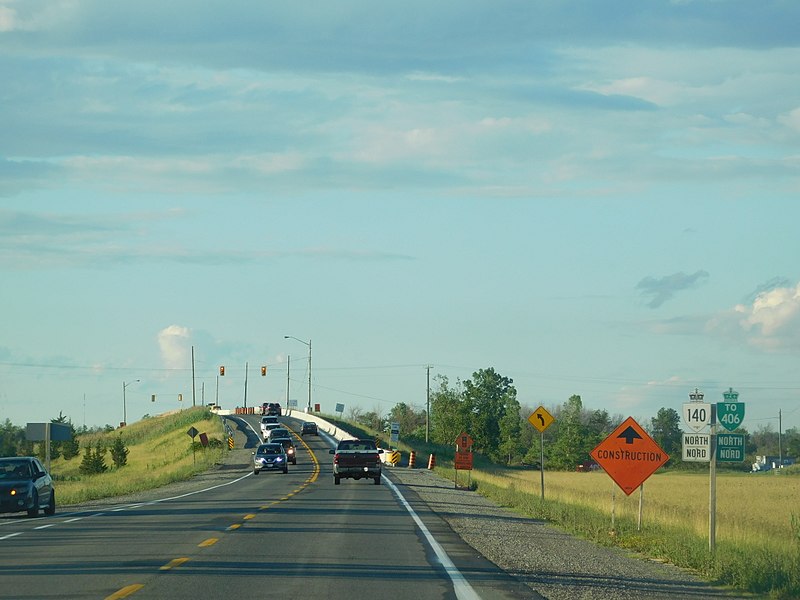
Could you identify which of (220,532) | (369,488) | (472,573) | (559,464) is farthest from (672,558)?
(559,464)

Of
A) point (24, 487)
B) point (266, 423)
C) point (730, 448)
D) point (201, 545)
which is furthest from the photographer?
point (266, 423)

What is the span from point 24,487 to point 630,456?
582 inches

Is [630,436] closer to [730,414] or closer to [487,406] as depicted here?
[730,414]

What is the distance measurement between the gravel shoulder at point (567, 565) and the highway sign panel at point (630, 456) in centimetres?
160

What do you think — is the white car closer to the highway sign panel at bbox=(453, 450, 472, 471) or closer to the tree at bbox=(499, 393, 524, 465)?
the highway sign panel at bbox=(453, 450, 472, 471)

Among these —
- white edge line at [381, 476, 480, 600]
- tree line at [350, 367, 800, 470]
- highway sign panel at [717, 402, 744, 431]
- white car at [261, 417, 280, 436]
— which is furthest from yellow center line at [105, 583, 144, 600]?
tree line at [350, 367, 800, 470]

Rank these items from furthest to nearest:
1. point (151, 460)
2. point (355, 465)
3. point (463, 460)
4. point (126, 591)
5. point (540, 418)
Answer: point (151, 460) → point (355, 465) → point (463, 460) → point (540, 418) → point (126, 591)

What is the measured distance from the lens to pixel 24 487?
92.7ft

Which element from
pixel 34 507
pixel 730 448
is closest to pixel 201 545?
pixel 730 448

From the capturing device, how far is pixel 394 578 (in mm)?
14539

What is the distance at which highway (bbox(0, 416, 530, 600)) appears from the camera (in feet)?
43.8

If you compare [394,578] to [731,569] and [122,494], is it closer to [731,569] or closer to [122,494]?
[731,569]

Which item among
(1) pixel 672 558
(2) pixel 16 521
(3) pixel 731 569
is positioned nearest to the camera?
(3) pixel 731 569

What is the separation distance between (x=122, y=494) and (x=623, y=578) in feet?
104
